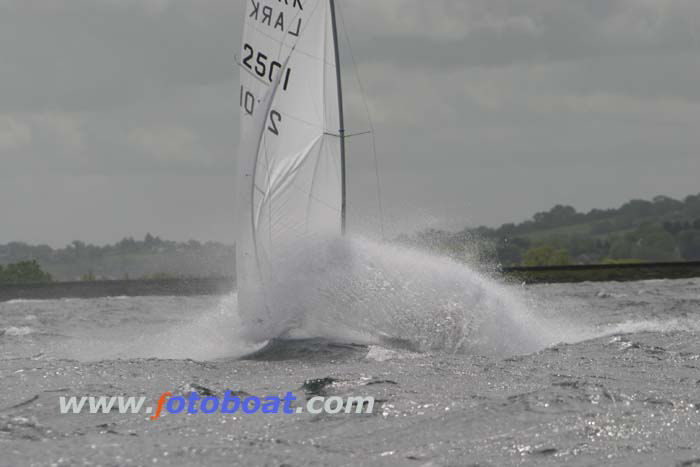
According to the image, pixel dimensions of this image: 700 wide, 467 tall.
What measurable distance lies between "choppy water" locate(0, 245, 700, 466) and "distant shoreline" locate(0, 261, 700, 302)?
59.1 ft

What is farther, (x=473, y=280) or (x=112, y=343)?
(x=112, y=343)

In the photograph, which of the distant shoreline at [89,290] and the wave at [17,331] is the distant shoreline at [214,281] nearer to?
the distant shoreline at [89,290]

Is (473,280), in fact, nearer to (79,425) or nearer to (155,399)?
(155,399)

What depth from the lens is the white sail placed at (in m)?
15.4

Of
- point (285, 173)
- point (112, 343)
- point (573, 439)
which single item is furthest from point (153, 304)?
point (573, 439)

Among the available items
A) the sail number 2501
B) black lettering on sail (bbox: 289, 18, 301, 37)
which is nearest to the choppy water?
the sail number 2501

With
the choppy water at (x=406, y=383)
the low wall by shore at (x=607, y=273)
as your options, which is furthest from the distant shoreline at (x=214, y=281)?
the choppy water at (x=406, y=383)

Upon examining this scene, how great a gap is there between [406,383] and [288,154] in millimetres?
6742

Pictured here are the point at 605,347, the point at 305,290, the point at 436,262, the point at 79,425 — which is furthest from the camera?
the point at 436,262

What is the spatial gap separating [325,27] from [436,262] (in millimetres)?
3846

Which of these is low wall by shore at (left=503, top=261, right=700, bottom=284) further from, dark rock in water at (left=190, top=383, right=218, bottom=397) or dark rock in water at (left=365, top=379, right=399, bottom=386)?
dark rock in water at (left=190, top=383, right=218, bottom=397)

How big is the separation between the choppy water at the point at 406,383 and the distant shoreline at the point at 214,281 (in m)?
18.0

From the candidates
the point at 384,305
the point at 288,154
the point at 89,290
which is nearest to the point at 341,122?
the point at 288,154

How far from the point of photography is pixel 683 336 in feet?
47.4
